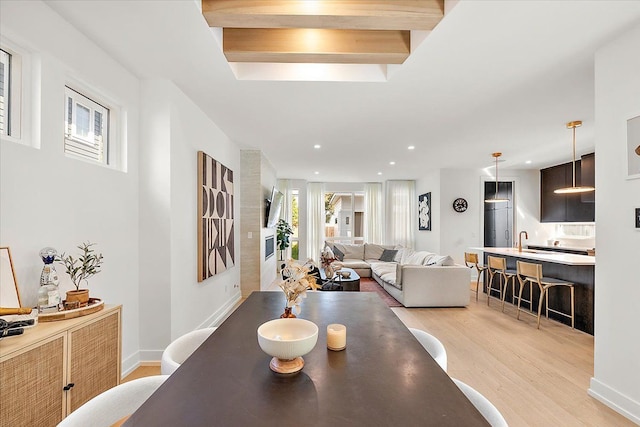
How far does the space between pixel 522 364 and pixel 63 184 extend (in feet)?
13.2

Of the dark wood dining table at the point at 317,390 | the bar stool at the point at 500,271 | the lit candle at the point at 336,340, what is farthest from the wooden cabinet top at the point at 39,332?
the bar stool at the point at 500,271

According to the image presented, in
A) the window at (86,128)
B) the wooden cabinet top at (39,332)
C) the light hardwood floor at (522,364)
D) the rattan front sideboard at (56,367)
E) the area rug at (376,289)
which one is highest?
the window at (86,128)

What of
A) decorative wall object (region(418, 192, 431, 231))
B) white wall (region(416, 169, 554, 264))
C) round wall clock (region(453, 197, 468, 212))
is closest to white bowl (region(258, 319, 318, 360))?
white wall (region(416, 169, 554, 264))

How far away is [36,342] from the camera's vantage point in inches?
55.4

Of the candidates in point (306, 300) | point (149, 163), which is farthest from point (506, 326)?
point (149, 163)

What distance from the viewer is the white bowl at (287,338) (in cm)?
102

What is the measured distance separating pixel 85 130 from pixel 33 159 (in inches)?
24.3

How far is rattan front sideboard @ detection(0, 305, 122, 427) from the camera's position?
4.26ft

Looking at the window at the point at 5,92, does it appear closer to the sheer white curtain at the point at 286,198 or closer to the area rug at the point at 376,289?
the area rug at the point at 376,289

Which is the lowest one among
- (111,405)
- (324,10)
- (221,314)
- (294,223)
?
(221,314)

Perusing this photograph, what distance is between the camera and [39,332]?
4.91 ft

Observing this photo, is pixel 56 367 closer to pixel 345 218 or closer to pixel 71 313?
pixel 71 313

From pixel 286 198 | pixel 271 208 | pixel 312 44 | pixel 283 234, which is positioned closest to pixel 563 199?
pixel 271 208

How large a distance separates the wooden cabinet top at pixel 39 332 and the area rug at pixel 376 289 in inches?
163
